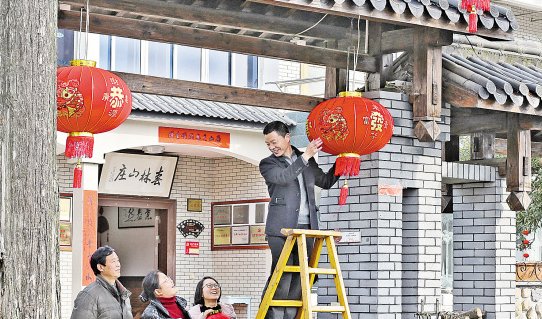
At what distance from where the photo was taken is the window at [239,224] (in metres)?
16.2

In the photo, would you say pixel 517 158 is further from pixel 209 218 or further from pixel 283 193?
pixel 209 218

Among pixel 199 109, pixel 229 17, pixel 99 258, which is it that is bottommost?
pixel 99 258

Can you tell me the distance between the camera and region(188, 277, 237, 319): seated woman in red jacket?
21.7 feet

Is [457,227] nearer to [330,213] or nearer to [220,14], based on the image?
[330,213]

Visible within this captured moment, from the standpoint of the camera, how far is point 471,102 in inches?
326

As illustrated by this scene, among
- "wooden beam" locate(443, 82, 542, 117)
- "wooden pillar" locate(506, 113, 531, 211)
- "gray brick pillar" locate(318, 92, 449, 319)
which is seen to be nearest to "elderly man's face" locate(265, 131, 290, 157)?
"gray brick pillar" locate(318, 92, 449, 319)

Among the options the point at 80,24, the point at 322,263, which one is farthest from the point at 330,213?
the point at 80,24

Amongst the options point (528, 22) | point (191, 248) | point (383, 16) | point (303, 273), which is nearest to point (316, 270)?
point (303, 273)

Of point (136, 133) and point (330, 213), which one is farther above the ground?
point (136, 133)

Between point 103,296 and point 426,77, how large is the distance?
3.94m

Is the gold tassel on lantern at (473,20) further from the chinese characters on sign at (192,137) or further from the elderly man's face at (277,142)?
the chinese characters on sign at (192,137)

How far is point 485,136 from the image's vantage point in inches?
402

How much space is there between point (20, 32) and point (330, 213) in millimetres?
5213

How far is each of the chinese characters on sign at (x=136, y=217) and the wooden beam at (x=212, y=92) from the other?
8.42 m
